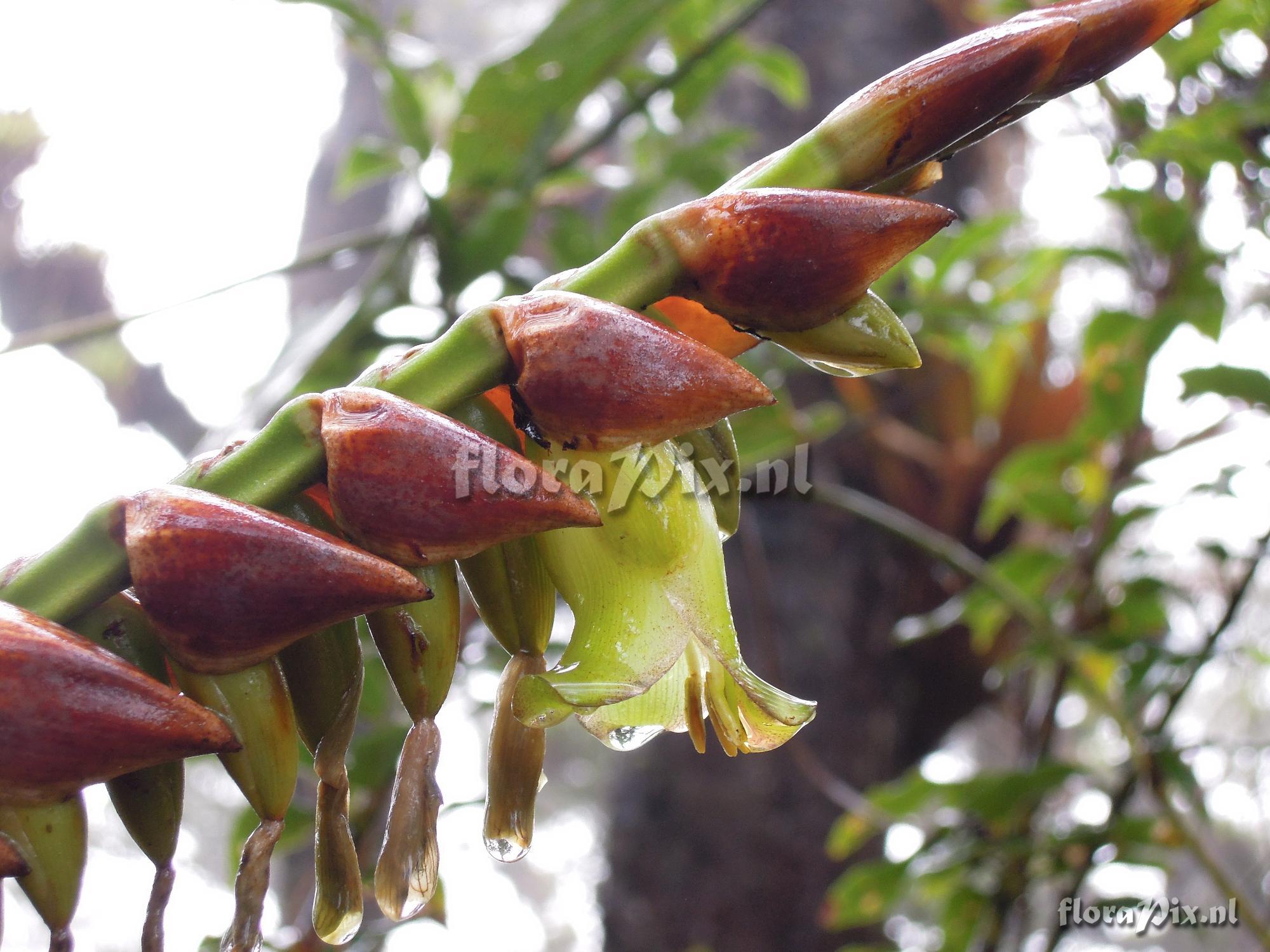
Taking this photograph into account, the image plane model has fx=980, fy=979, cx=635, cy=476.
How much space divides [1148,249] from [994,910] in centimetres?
87

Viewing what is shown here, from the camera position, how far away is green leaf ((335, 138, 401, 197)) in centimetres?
119

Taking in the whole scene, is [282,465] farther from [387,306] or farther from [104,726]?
[387,306]

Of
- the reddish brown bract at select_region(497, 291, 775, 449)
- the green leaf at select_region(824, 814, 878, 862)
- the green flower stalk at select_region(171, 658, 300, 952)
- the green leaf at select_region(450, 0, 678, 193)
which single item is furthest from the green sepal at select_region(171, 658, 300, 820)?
the green leaf at select_region(824, 814, 878, 862)

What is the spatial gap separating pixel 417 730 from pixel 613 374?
4.8 inches

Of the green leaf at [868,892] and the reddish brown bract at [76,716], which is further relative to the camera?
the green leaf at [868,892]

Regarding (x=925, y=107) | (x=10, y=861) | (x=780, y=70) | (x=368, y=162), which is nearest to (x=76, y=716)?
(x=10, y=861)

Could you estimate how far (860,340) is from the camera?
28 cm

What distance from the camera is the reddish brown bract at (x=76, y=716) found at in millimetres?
228

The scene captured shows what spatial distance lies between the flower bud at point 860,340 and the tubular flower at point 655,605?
6 cm

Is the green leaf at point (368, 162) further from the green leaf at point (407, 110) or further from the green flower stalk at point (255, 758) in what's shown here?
the green flower stalk at point (255, 758)

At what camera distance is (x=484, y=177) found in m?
1.10

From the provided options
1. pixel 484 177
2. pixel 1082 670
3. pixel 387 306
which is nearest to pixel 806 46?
pixel 484 177

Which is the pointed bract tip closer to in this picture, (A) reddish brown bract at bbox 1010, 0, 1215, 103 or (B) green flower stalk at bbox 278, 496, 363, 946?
(A) reddish brown bract at bbox 1010, 0, 1215, 103

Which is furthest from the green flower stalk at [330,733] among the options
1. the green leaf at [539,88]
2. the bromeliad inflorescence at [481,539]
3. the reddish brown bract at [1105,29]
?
the green leaf at [539,88]
